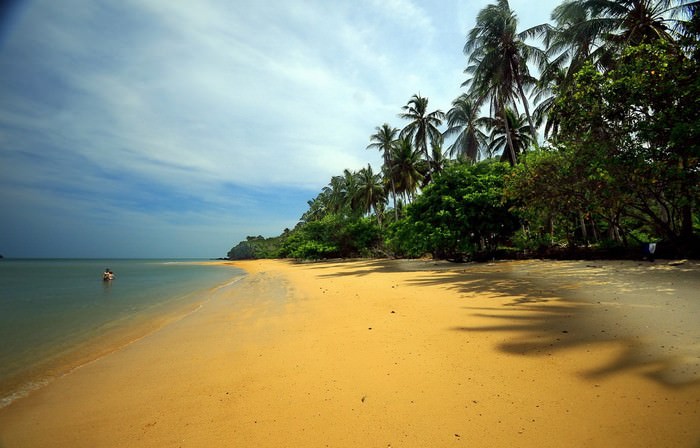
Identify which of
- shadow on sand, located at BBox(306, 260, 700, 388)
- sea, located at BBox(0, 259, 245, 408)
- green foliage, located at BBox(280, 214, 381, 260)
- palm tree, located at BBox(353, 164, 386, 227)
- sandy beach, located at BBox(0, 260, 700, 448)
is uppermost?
palm tree, located at BBox(353, 164, 386, 227)

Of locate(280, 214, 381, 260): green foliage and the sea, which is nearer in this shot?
the sea

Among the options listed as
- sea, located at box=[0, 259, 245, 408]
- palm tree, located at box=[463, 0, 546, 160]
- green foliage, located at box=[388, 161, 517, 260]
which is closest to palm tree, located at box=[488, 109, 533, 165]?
palm tree, located at box=[463, 0, 546, 160]

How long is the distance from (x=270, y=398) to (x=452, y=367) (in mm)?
1818

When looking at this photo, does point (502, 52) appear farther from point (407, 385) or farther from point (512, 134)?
point (407, 385)

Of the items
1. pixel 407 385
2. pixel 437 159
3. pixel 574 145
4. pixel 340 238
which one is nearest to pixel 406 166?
pixel 437 159

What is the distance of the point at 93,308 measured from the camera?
905 centimetres

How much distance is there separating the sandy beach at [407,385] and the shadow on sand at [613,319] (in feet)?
0.08

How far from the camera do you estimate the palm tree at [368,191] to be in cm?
3469

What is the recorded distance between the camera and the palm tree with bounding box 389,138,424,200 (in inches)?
1123

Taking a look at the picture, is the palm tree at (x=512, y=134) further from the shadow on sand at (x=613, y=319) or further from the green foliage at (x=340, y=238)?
the shadow on sand at (x=613, y=319)

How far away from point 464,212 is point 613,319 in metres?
11.0

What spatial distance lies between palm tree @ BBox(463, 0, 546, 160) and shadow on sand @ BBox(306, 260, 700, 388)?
45.6 feet

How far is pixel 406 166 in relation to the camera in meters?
28.7

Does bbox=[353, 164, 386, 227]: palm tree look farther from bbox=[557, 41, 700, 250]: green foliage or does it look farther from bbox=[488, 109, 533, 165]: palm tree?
bbox=[557, 41, 700, 250]: green foliage
